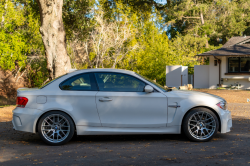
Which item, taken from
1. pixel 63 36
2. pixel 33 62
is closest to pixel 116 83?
pixel 63 36

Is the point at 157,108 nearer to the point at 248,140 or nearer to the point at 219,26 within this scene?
the point at 248,140

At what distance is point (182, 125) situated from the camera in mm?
6031

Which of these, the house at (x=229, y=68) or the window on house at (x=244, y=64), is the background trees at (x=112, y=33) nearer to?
the house at (x=229, y=68)

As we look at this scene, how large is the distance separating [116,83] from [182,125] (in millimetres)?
1664

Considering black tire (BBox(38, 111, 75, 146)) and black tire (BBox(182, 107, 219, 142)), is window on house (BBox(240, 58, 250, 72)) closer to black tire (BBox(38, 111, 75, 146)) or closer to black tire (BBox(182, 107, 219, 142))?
black tire (BBox(182, 107, 219, 142))

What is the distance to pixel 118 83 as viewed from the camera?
6.10 m

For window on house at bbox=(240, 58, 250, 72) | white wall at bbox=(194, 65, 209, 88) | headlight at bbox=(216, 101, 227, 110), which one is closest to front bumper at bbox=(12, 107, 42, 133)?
headlight at bbox=(216, 101, 227, 110)

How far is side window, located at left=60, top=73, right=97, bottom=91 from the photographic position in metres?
6.13

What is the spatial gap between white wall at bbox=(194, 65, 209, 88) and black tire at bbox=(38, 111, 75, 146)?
2367cm

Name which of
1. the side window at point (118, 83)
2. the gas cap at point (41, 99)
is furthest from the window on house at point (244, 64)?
the gas cap at point (41, 99)

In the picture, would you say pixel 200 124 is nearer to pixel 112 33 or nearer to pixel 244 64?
pixel 244 64

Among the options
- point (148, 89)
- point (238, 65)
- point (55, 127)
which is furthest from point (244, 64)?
point (55, 127)

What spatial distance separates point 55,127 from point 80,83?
1068 millimetres

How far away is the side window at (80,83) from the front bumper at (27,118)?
79 centimetres
